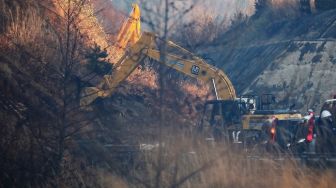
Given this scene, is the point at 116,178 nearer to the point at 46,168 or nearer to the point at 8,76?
the point at 46,168

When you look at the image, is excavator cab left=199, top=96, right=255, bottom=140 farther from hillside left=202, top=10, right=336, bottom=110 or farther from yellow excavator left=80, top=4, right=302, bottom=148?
hillside left=202, top=10, right=336, bottom=110

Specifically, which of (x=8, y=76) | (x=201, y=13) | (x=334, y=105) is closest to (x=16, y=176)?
(x=201, y=13)

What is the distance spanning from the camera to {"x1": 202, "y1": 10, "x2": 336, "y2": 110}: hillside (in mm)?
36250

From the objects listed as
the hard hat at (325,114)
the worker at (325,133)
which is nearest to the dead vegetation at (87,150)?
the worker at (325,133)

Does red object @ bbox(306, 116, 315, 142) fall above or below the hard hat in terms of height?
below

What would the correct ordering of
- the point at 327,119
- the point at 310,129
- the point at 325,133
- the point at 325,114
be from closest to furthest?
the point at 310,129 < the point at 325,133 < the point at 327,119 < the point at 325,114

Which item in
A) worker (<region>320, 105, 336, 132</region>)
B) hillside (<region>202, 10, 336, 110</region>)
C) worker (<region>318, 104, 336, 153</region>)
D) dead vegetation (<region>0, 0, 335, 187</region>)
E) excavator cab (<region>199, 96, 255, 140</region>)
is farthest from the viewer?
hillside (<region>202, 10, 336, 110</region>)

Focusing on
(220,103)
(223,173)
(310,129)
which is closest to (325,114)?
(310,129)

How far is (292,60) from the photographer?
41.1 m

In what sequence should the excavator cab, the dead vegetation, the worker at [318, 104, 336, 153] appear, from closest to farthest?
1. the dead vegetation
2. the worker at [318, 104, 336, 153]
3. the excavator cab

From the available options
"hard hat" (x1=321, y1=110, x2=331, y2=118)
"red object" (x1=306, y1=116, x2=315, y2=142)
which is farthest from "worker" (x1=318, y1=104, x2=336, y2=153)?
"red object" (x1=306, y1=116, x2=315, y2=142)

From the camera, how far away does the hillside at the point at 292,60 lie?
36.2 meters

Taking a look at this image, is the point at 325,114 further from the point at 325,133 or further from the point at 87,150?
the point at 87,150

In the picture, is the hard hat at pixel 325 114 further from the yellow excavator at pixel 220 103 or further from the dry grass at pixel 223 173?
the dry grass at pixel 223 173
